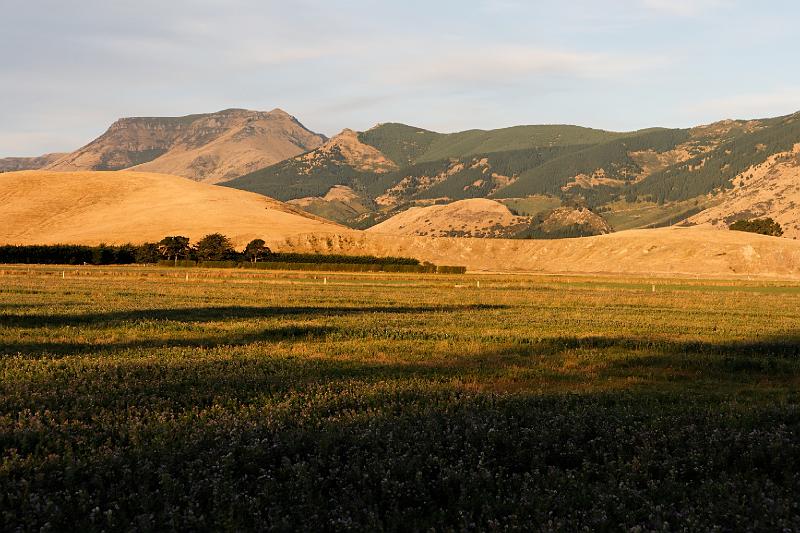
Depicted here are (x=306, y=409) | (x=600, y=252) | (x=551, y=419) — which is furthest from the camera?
(x=600, y=252)

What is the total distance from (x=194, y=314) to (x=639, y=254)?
160m

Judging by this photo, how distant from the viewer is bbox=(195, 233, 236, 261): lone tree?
13388 cm

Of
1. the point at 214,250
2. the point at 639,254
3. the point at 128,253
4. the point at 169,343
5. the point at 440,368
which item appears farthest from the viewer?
the point at 639,254

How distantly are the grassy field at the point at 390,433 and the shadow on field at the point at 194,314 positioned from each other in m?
3.30

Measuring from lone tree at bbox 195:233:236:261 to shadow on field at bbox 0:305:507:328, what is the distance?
9157cm

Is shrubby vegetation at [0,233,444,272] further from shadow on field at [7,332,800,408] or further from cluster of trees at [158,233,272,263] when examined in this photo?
shadow on field at [7,332,800,408]

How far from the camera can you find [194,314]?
38.8 m

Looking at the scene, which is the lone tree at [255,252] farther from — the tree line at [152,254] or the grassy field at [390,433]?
the grassy field at [390,433]

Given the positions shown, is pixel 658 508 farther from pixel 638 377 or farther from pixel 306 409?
pixel 638 377

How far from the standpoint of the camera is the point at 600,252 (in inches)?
7411

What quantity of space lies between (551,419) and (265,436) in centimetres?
583

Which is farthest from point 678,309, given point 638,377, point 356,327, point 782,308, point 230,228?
point 230,228

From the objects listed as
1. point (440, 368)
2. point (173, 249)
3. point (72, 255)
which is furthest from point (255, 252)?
point (440, 368)

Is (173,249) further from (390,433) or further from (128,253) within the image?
(390,433)
